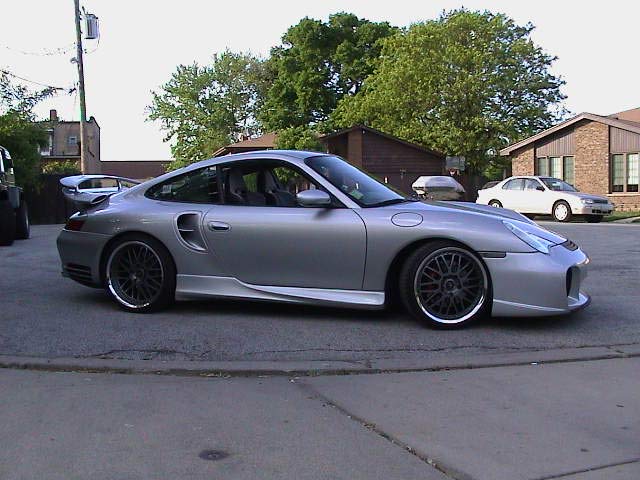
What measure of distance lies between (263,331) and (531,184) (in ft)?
65.1

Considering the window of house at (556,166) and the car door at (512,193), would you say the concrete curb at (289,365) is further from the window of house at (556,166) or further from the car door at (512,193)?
the window of house at (556,166)

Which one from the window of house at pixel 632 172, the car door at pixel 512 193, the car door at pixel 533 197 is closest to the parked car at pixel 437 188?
the car door at pixel 512 193

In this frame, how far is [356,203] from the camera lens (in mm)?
6023

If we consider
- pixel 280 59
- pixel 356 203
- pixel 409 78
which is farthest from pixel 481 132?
pixel 356 203

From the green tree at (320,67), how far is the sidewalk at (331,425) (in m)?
52.4

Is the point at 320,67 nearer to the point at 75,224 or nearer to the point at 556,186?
the point at 556,186

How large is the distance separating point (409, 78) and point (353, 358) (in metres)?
36.2

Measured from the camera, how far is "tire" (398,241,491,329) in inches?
225

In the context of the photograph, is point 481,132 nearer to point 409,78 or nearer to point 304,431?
point 409,78

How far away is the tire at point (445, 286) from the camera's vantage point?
18.7 feet

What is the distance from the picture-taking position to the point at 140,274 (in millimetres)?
6480

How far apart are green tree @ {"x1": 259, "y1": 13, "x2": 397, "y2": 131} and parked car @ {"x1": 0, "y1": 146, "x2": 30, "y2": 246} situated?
41.5 metres

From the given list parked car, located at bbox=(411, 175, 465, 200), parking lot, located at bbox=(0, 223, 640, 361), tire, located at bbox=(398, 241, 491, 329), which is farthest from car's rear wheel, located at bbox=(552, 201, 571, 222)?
tire, located at bbox=(398, 241, 491, 329)

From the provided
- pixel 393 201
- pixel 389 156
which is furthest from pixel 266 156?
pixel 389 156
